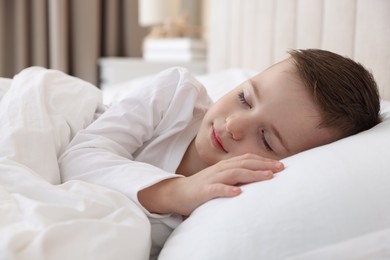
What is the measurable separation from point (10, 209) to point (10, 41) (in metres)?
2.57

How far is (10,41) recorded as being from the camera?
3.10m

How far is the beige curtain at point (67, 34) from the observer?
3072 mm

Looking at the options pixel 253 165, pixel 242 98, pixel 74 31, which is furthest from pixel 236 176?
pixel 74 31

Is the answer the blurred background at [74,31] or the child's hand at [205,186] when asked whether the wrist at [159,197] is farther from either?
the blurred background at [74,31]

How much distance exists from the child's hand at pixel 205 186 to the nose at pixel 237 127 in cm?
12

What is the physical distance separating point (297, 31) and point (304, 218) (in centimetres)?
123

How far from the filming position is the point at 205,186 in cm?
83

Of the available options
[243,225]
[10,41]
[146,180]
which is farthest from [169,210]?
[10,41]

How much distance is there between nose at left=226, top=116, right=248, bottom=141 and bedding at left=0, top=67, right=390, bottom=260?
156 mm

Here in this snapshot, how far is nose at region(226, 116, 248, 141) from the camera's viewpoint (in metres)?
0.98

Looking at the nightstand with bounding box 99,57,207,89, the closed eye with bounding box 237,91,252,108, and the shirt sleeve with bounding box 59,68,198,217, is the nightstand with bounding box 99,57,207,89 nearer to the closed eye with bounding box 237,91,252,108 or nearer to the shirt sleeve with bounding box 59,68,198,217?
the shirt sleeve with bounding box 59,68,198,217

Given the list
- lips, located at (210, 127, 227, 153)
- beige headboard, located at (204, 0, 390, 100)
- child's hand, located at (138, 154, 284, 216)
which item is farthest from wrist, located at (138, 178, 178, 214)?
beige headboard, located at (204, 0, 390, 100)

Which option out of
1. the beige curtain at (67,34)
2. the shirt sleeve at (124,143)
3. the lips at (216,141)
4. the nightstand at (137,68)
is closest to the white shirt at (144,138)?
the shirt sleeve at (124,143)

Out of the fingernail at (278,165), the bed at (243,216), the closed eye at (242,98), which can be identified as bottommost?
the bed at (243,216)
